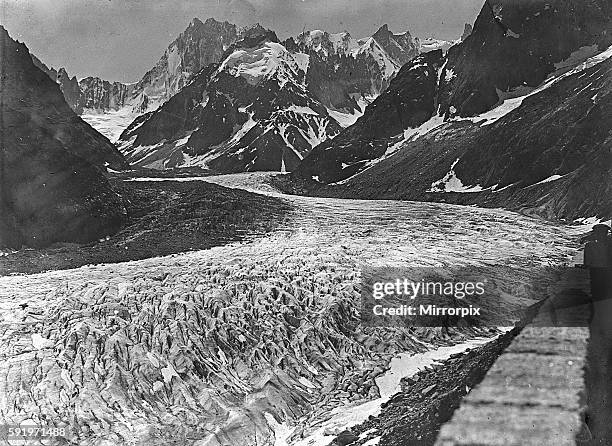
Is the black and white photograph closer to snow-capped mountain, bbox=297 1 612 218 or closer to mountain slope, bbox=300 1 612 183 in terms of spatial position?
snow-capped mountain, bbox=297 1 612 218

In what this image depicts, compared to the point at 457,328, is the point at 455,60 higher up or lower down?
higher up

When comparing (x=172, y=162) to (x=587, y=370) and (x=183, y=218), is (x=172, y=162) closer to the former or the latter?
(x=183, y=218)

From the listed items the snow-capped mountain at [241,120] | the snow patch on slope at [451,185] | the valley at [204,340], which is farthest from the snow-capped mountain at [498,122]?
the snow-capped mountain at [241,120]

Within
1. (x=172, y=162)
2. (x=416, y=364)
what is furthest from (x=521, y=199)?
(x=172, y=162)

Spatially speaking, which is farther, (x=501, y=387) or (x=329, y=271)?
(x=329, y=271)

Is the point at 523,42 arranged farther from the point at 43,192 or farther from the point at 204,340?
the point at 204,340

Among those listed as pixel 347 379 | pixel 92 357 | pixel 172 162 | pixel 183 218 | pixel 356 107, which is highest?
pixel 356 107

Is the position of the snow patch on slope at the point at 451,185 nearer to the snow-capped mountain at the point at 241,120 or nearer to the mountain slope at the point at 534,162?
the mountain slope at the point at 534,162
